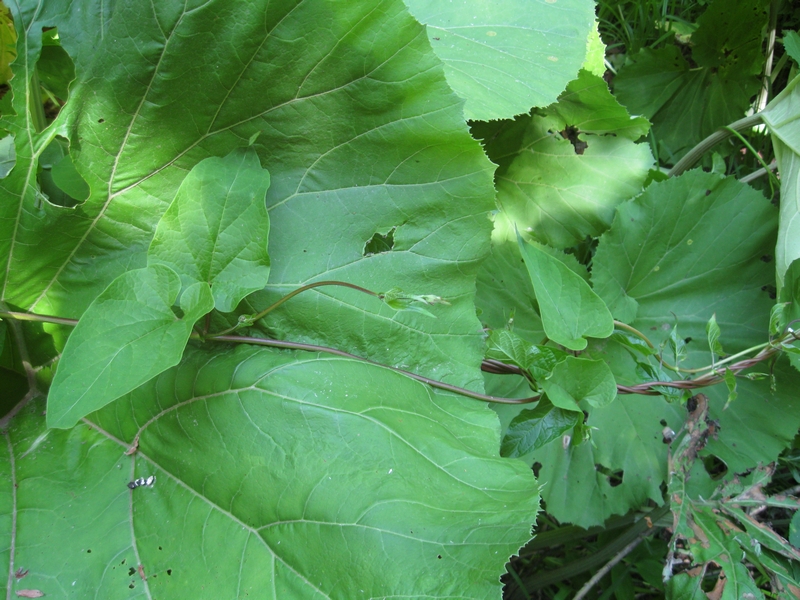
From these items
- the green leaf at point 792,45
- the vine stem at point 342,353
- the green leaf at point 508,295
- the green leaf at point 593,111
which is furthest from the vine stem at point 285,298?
the green leaf at point 792,45

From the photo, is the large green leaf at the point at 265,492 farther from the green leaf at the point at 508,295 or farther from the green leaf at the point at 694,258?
the green leaf at the point at 694,258

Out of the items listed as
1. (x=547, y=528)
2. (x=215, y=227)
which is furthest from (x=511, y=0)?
(x=547, y=528)

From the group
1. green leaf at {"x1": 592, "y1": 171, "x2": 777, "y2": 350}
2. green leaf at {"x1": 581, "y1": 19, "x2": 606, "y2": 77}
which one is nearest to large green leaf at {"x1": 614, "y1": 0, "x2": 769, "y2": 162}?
green leaf at {"x1": 581, "y1": 19, "x2": 606, "y2": 77}

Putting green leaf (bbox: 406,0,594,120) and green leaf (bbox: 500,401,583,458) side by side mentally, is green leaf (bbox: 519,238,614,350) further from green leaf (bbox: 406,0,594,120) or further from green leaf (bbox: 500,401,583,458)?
green leaf (bbox: 406,0,594,120)

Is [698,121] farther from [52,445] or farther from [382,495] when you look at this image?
[52,445]

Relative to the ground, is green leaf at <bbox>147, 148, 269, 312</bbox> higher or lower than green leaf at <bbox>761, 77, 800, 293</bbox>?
higher
